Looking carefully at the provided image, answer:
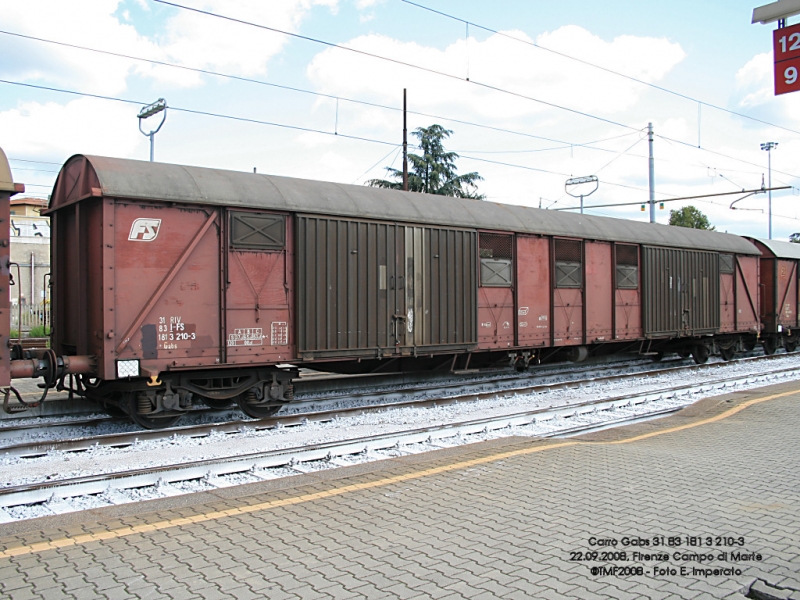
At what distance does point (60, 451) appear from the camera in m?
7.50

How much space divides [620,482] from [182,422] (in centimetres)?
639

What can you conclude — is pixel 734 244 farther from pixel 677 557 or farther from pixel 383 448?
pixel 677 557

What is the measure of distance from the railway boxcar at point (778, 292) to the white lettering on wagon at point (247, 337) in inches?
682

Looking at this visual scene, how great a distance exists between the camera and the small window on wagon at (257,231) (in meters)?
9.24

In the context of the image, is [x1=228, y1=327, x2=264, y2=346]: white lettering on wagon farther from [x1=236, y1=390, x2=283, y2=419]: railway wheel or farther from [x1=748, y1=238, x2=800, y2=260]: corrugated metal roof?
[x1=748, y1=238, x2=800, y2=260]: corrugated metal roof

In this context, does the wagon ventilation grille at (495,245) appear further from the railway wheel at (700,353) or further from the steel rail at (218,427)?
the railway wheel at (700,353)

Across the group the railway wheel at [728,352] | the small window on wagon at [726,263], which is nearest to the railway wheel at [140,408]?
the small window on wagon at [726,263]

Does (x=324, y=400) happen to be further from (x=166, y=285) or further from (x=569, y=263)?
(x=569, y=263)

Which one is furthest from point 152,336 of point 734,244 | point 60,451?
point 734,244

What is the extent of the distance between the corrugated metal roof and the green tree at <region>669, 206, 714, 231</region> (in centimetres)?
3738

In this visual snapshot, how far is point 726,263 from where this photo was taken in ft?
60.6

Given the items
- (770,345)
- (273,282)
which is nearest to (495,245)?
(273,282)

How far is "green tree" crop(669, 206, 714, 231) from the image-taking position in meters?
58.3

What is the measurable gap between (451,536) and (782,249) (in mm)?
20662
